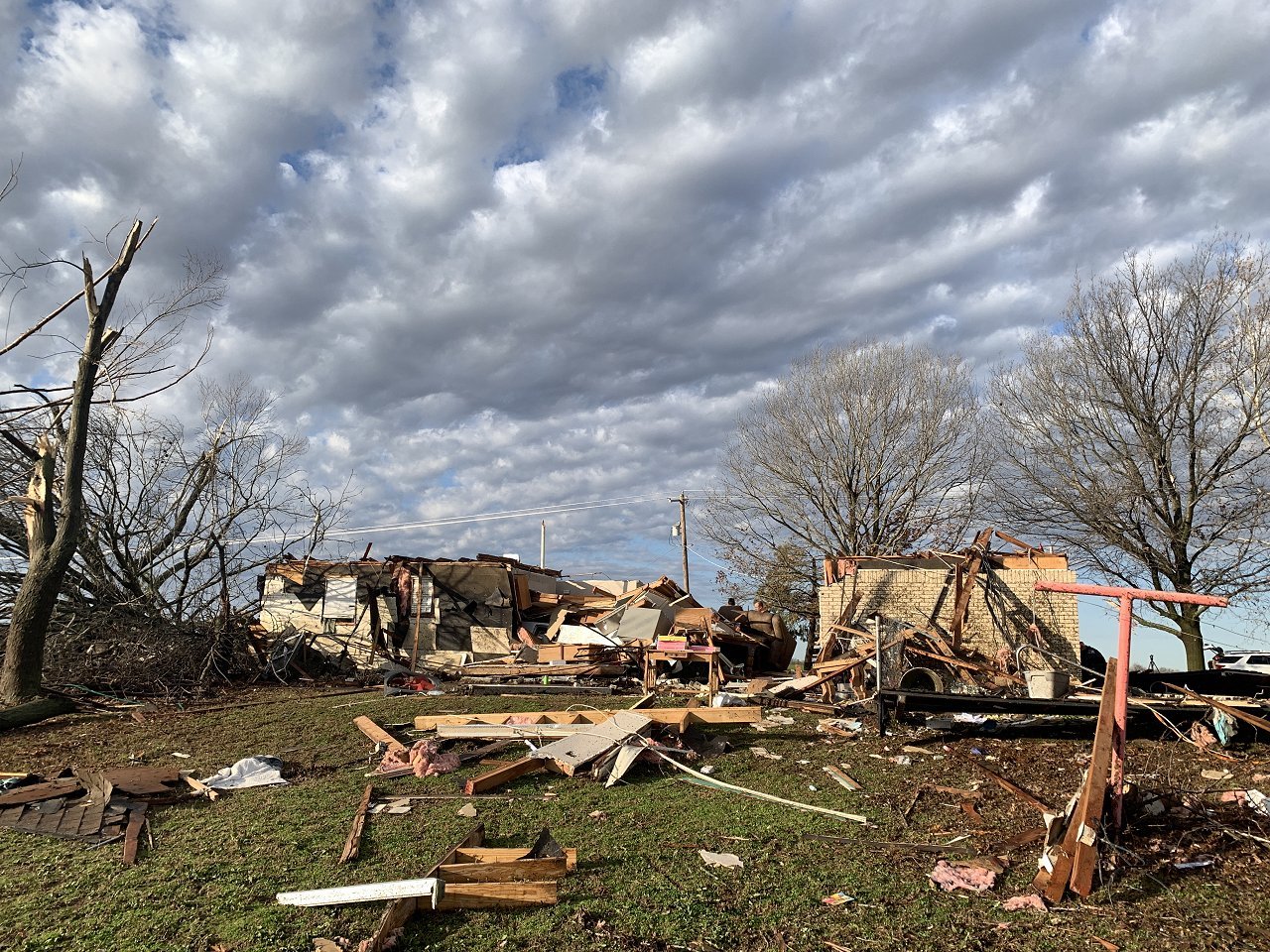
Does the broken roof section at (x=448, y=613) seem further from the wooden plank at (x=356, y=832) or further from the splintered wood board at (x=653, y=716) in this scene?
the wooden plank at (x=356, y=832)

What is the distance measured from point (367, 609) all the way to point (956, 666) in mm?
14771

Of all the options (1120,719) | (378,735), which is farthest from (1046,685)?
(378,735)

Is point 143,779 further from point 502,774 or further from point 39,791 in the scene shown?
point 502,774

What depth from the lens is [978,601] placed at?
16.5 m

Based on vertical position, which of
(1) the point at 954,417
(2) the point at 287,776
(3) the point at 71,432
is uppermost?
(1) the point at 954,417

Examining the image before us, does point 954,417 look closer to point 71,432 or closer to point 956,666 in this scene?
point 956,666

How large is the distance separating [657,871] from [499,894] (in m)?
1.09

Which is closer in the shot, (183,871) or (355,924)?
(355,924)

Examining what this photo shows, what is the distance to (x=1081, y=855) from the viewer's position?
4.58 m

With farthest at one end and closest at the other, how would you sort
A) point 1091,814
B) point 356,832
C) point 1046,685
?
point 1046,685
point 356,832
point 1091,814

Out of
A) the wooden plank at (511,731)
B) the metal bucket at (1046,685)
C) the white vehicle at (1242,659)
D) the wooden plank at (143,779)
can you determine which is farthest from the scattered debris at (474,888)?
the white vehicle at (1242,659)

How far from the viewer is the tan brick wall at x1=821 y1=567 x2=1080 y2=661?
16047mm

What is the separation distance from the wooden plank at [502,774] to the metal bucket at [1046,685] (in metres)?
8.80

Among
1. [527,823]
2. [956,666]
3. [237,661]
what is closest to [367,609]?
[237,661]
